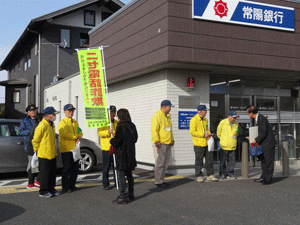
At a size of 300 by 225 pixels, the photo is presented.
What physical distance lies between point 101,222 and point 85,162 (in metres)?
5.21

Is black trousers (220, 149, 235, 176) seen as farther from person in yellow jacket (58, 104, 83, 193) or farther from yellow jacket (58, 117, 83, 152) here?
yellow jacket (58, 117, 83, 152)

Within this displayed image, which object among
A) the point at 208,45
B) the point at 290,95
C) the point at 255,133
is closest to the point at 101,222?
the point at 255,133

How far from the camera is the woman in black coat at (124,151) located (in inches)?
239

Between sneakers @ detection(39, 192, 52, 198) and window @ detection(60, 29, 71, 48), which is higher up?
window @ detection(60, 29, 71, 48)

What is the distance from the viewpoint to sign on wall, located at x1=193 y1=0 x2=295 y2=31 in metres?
9.46

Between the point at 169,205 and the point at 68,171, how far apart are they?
2.32 m

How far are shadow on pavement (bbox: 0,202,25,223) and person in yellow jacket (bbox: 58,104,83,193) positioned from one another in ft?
4.21

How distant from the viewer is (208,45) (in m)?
9.48

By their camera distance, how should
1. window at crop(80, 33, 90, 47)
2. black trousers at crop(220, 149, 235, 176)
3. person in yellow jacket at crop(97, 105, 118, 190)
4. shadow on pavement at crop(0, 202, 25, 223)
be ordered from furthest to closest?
1. window at crop(80, 33, 90, 47)
2. black trousers at crop(220, 149, 235, 176)
3. person in yellow jacket at crop(97, 105, 118, 190)
4. shadow on pavement at crop(0, 202, 25, 223)

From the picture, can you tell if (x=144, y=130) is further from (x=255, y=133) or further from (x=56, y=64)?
(x=56, y=64)

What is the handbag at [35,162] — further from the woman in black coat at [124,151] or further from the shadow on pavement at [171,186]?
the shadow on pavement at [171,186]

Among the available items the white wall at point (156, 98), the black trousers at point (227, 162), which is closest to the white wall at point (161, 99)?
the white wall at point (156, 98)

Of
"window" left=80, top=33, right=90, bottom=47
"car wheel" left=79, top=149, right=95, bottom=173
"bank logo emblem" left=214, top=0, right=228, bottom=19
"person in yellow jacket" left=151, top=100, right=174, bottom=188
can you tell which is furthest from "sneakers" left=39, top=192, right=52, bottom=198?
"window" left=80, top=33, right=90, bottom=47

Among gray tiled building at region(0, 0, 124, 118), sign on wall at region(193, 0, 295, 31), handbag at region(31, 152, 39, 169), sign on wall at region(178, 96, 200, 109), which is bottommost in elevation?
handbag at region(31, 152, 39, 169)
